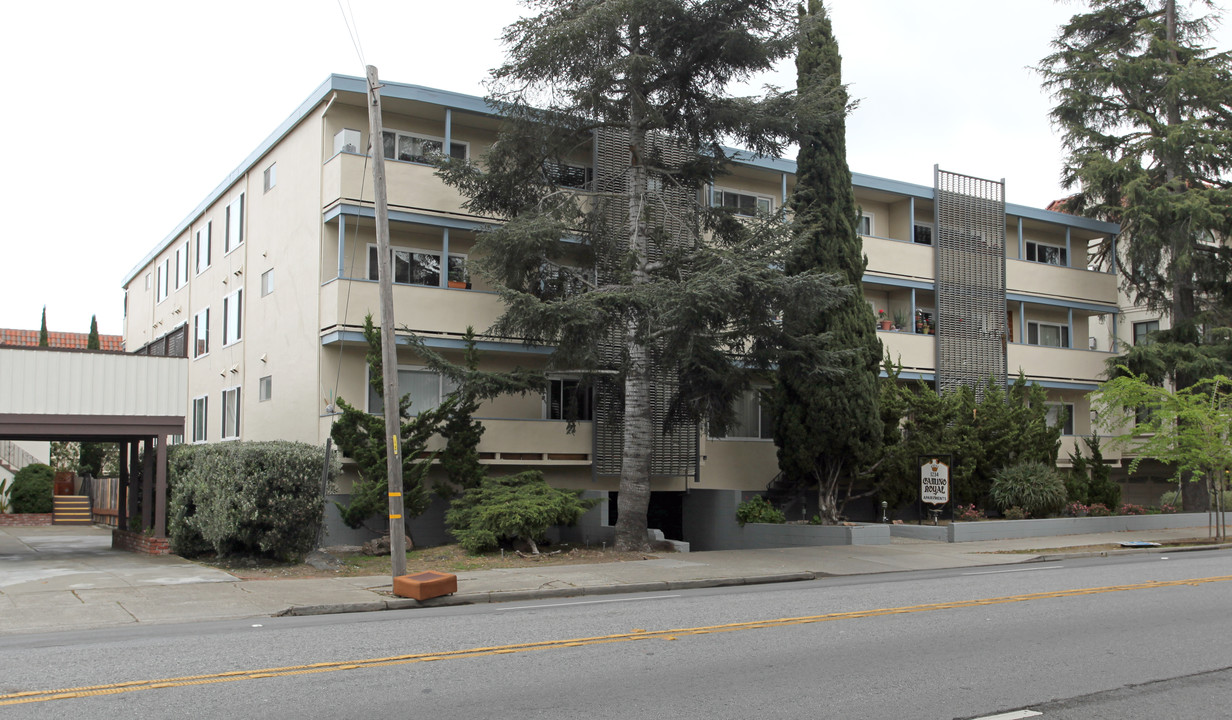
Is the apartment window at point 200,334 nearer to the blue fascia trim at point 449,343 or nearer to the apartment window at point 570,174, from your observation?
the blue fascia trim at point 449,343

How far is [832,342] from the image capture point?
21.6 m

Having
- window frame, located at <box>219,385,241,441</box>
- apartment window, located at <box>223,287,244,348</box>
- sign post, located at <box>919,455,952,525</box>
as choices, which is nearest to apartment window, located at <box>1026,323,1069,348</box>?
sign post, located at <box>919,455,952,525</box>

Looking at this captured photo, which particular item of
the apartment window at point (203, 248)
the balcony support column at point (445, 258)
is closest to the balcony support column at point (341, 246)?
the balcony support column at point (445, 258)

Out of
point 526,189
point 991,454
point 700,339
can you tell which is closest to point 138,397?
point 526,189

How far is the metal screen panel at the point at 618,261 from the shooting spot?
2103 centimetres

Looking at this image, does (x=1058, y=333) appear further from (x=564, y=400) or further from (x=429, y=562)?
(x=429, y=562)

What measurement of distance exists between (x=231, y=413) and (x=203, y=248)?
6383mm

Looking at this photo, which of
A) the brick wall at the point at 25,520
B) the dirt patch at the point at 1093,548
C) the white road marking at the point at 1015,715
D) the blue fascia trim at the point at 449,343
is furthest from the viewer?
the brick wall at the point at 25,520

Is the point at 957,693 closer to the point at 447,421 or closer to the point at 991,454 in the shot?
the point at 447,421

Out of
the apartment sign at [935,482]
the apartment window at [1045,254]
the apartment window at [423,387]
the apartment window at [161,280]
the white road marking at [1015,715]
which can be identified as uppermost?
the apartment window at [1045,254]

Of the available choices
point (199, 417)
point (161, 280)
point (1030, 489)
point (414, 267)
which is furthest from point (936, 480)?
point (161, 280)

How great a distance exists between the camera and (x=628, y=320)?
1891cm

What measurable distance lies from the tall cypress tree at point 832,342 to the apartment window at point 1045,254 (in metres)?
12.9

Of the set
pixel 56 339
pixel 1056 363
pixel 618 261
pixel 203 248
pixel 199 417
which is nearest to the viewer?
pixel 618 261
